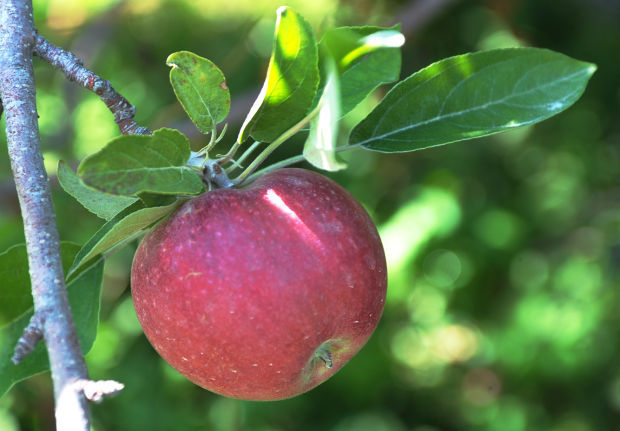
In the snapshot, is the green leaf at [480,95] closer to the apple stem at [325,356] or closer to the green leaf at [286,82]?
the green leaf at [286,82]

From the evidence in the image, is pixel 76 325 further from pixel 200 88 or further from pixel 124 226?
pixel 200 88

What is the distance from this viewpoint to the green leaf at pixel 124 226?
2.54ft

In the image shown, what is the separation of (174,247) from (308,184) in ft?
0.58

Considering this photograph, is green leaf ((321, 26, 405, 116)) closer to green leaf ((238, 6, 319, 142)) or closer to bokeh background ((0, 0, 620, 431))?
green leaf ((238, 6, 319, 142))

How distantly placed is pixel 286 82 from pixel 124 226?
0.81 ft

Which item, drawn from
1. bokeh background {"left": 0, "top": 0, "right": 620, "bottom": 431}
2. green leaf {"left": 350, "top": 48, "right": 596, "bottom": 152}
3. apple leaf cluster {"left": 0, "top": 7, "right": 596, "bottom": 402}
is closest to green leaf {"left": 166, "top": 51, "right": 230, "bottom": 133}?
apple leaf cluster {"left": 0, "top": 7, "right": 596, "bottom": 402}

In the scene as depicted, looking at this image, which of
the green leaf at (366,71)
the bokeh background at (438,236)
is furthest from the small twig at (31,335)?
the bokeh background at (438,236)

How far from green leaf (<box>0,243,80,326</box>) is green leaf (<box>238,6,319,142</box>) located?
0.31 metres

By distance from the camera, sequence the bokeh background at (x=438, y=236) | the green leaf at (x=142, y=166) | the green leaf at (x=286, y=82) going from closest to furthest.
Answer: the green leaf at (x=142, y=166) → the green leaf at (x=286, y=82) → the bokeh background at (x=438, y=236)

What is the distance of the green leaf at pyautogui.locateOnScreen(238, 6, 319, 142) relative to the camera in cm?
80

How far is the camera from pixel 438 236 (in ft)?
6.78

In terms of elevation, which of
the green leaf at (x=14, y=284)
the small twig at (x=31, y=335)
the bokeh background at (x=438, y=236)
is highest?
the small twig at (x=31, y=335)

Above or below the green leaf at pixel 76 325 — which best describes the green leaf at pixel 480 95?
above

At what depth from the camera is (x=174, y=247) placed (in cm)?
81
